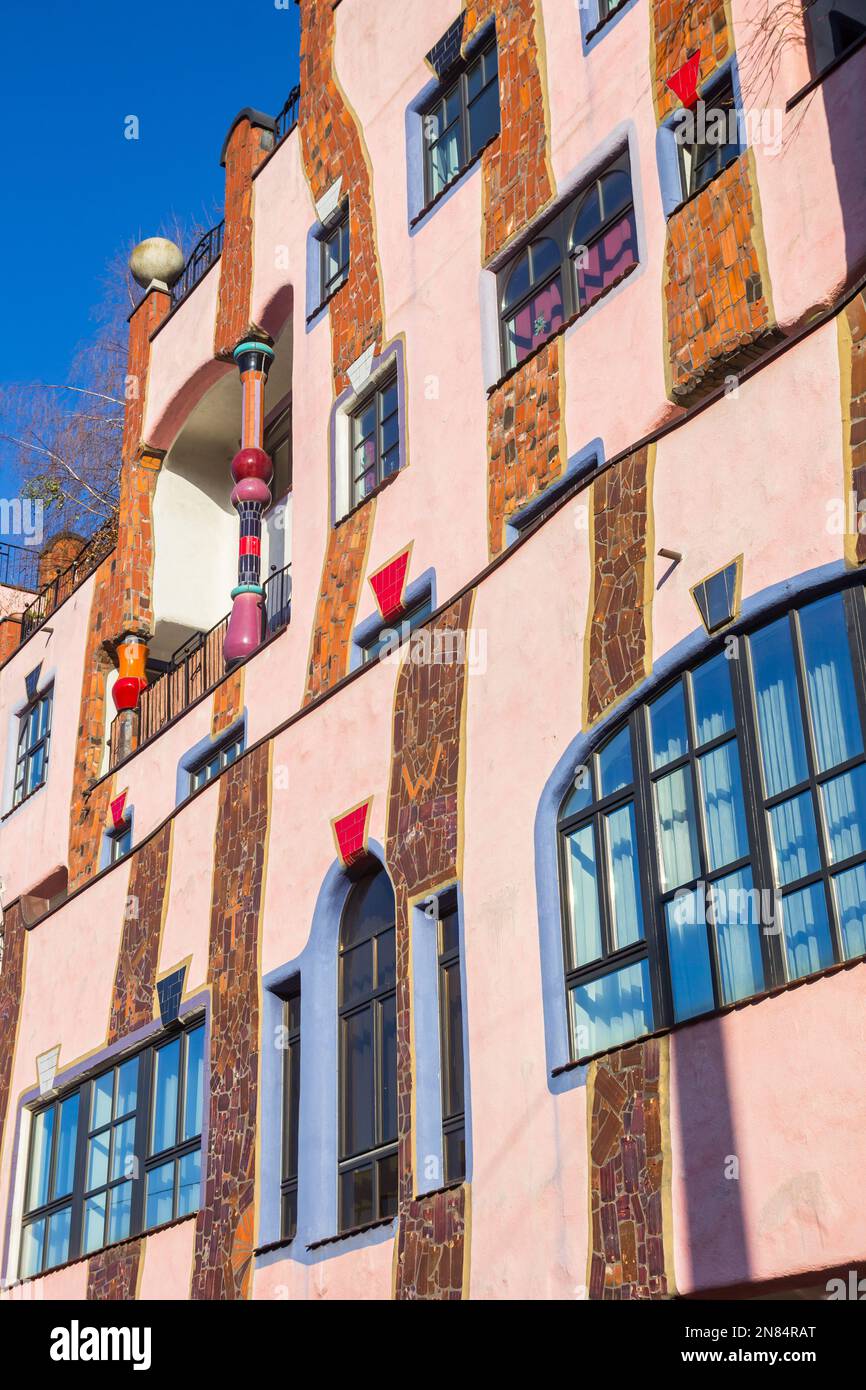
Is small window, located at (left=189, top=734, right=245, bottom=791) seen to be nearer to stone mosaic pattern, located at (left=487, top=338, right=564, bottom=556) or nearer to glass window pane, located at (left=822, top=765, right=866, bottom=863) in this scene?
stone mosaic pattern, located at (left=487, top=338, right=564, bottom=556)

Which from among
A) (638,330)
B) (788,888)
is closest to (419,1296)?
(788,888)

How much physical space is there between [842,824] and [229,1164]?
5.88m

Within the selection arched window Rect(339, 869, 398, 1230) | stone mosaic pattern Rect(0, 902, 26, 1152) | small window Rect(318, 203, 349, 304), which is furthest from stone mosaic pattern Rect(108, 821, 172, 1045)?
small window Rect(318, 203, 349, 304)

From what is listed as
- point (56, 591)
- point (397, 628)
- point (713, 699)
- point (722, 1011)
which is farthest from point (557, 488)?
point (56, 591)

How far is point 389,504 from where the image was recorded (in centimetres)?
1427

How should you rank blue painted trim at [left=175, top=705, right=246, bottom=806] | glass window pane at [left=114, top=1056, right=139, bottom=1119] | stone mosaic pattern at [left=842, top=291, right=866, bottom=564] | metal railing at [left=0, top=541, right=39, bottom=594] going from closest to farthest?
stone mosaic pattern at [left=842, top=291, right=866, bottom=564], glass window pane at [left=114, top=1056, right=139, bottom=1119], blue painted trim at [left=175, top=705, right=246, bottom=806], metal railing at [left=0, top=541, right=39, bottom=594]

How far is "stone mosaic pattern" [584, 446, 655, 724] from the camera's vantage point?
31.2 ft

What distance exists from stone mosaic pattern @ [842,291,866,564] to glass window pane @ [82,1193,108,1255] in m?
8.60

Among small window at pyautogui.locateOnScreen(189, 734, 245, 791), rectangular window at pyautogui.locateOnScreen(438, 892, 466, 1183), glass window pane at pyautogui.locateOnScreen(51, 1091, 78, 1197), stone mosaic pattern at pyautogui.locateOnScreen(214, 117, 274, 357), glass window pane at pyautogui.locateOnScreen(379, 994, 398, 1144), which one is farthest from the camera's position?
stone mosaic pattern at pyautogui.locateOnScreen(214, 117, 274, 357)

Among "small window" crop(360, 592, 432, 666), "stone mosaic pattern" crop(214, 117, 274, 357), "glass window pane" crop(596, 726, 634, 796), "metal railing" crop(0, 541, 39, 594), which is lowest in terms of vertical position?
"glass window pane" crop(596, 726, 634, 796)

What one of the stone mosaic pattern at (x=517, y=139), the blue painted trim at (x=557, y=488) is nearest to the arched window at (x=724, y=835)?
the blue painted trim at (x=557, y=488)

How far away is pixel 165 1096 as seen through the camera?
13414mm

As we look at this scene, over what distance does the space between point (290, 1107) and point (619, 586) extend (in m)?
4.56

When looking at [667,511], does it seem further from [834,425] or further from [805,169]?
[805,169]
